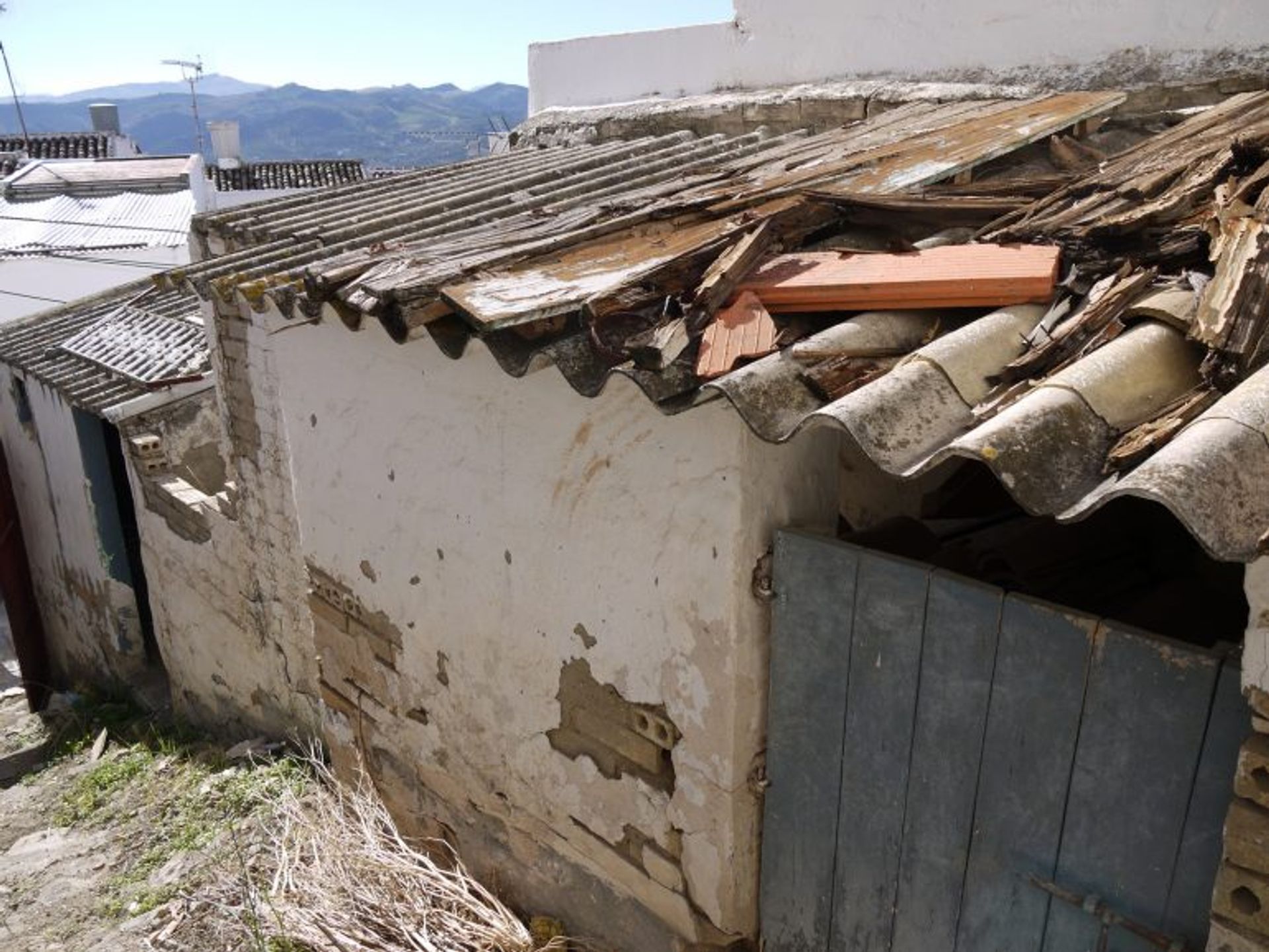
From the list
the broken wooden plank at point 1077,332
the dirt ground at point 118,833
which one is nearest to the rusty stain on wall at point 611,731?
the broken wooden plank at point 1077,332

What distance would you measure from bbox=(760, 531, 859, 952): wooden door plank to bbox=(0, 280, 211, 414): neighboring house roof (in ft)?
24.4

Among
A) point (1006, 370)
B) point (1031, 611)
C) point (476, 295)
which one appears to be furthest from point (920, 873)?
point (476, 295)

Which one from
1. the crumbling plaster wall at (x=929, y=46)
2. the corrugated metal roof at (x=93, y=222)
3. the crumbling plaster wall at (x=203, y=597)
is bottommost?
the crumbling plaster wall at (x=203, y=597)

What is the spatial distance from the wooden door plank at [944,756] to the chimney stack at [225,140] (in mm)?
30688

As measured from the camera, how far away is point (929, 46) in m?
4.70

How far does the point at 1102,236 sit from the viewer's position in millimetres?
2377

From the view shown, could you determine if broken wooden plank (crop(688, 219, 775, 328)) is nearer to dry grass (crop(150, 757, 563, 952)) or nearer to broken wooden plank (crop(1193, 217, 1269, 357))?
broken wooden plank (crop(1193, 217, 1269, 357))

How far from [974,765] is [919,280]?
1.22 meters

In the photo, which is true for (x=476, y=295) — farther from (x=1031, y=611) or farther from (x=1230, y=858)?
(x=1230, y=858)

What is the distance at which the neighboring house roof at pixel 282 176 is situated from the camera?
73.2 ft

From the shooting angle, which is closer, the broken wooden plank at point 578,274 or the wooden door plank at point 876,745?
the broken wooden plank at point 578,274

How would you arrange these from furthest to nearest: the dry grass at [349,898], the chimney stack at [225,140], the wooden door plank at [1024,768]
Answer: the chimney stack at [225,140] < the dry grass at [349,898] < the wooden door plank at [1024,768]

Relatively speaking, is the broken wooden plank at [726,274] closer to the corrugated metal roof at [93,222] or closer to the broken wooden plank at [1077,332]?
the broken wooden plank at [1077,332]

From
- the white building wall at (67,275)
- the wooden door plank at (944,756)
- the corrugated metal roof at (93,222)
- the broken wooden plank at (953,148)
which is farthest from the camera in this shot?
the corrugated metal roof at (93,222)
